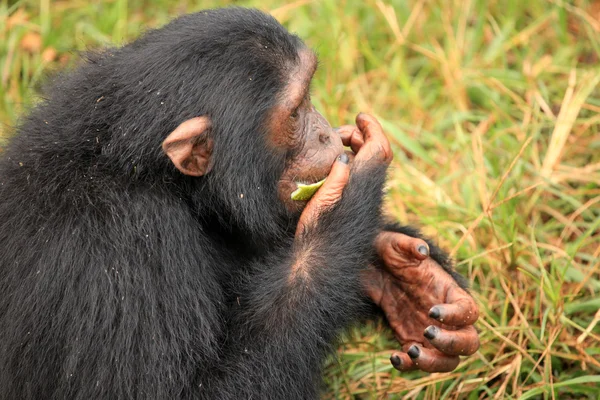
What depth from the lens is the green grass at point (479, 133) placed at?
4.82 m

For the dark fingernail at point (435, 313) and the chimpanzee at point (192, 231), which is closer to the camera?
the chimpanzee at point (192, 231)

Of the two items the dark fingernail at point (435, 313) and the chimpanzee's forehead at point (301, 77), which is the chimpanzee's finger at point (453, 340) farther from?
the chimpanzee's forehead at point (301, 77)

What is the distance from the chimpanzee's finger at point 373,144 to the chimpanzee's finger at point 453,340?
2.71 feet

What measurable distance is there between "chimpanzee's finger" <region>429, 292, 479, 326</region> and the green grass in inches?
22.7

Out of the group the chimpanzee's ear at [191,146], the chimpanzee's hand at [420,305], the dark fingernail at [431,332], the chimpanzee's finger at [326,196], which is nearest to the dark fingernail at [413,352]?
the chimpanzee's hand at [420,305]

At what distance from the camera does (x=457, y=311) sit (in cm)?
414

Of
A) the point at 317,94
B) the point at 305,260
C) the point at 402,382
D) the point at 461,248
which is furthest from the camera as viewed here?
the point at 317,94

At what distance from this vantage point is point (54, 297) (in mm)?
3775

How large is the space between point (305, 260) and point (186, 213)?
583mm

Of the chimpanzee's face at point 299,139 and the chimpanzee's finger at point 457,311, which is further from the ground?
Answer: the chimpanzee's face at point 299,139

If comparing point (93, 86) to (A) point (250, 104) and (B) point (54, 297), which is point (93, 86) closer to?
(A) point (250, 104)

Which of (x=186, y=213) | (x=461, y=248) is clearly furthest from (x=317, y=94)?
(x=186, y=213)

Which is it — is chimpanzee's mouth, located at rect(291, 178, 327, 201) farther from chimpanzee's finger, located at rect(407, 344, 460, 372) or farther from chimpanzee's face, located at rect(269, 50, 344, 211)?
chimpanzee's finger, located at rect(407, 344, 460, 372)

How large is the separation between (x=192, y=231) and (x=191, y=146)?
385 millimetres
